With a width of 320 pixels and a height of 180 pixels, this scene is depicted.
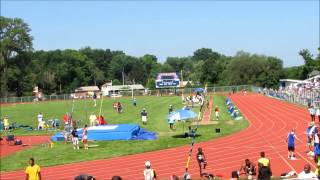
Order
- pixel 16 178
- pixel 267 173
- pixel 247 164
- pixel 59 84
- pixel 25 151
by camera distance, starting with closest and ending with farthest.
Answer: pixel 267 173 < pixel 247 164 < pixel 16 178 < pixel 25 151 < pixel 59 84

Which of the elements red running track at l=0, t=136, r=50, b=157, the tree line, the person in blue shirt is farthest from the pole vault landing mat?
the tree line

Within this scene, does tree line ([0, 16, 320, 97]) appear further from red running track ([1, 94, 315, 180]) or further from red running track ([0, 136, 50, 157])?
red running track ([1, 94, 315, 180])

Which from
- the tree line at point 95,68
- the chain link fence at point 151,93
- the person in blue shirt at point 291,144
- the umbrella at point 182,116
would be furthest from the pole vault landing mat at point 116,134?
the tree line at point 95,68

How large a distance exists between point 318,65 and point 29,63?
5931cm

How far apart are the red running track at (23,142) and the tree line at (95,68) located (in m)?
67.2

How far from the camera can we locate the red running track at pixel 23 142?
30.7 m

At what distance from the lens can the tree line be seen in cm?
10250

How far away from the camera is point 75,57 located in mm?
135500

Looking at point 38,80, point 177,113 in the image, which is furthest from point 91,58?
point 177,113

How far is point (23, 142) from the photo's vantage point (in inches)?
1363

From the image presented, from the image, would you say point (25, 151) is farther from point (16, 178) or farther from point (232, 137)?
point (232, 137)

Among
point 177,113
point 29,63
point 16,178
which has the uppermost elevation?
point 29,63

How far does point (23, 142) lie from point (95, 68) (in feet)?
376

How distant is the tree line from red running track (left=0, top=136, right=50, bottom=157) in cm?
6722
